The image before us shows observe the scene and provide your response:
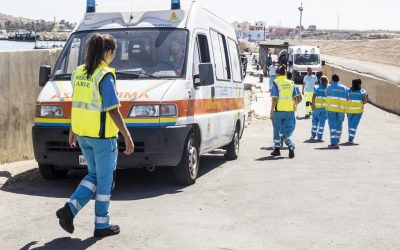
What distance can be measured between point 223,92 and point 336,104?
17.8 ft

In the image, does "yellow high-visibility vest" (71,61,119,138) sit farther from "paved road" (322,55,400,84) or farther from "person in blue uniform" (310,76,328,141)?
"paved road" (322,55,400,84)

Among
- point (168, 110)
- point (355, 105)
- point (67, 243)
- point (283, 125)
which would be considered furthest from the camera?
point (355, 105)

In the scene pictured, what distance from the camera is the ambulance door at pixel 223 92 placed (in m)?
9.55

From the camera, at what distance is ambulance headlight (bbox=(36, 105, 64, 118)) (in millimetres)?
7715

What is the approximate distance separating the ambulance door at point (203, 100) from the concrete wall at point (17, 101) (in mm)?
3060

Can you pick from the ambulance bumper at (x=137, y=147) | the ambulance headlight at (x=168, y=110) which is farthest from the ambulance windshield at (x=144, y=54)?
the ambulance bumper at (x=137, y=147)

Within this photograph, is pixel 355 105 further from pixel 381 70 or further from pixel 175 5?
pixel 381 70

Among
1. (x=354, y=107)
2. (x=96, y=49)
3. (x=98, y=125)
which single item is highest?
(x=96, y=49)

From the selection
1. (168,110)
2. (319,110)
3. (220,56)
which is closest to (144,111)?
(168,110)

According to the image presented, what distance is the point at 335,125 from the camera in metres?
14.2

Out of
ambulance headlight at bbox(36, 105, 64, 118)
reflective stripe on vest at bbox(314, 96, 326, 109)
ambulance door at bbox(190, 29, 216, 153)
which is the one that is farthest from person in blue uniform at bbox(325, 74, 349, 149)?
ambulance headlight at bbox(36, 105, 64, 118)

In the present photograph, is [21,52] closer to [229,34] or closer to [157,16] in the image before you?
[157,16]

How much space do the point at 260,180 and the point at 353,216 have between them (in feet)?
8.06

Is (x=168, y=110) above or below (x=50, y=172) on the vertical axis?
above
